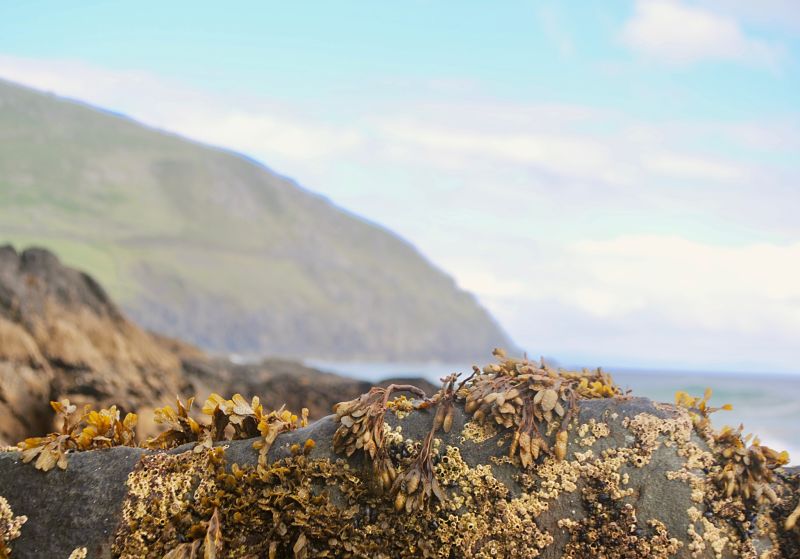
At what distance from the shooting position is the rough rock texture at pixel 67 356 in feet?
35.3

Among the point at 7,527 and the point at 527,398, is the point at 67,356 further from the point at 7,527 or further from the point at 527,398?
the point at 527,398

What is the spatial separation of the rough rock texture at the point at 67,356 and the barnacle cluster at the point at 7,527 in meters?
6.17

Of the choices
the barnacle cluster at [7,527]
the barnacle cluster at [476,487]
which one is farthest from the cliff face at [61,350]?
the barnacle cluster at [476,487]

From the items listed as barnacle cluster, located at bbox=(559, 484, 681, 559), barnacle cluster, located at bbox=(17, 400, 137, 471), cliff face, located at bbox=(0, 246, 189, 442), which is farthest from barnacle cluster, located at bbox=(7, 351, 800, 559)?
cliff face, located at bbox=(0, 246, 189, 442)

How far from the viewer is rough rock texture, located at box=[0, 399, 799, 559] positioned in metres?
3.43

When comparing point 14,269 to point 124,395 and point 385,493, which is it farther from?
point 385,493

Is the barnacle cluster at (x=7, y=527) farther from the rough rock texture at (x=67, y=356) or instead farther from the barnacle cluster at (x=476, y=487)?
the rough rock texture at (x=67, y=356)

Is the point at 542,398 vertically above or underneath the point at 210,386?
above

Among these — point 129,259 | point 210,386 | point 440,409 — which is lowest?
point 210,386

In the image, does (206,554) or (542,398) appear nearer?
(206,554)

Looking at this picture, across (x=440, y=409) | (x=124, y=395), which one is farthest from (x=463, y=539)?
(x=124, y=395)

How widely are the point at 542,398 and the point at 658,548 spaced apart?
79 cm

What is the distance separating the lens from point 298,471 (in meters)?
3.56

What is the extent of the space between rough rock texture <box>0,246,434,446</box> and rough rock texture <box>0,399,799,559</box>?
636cm
